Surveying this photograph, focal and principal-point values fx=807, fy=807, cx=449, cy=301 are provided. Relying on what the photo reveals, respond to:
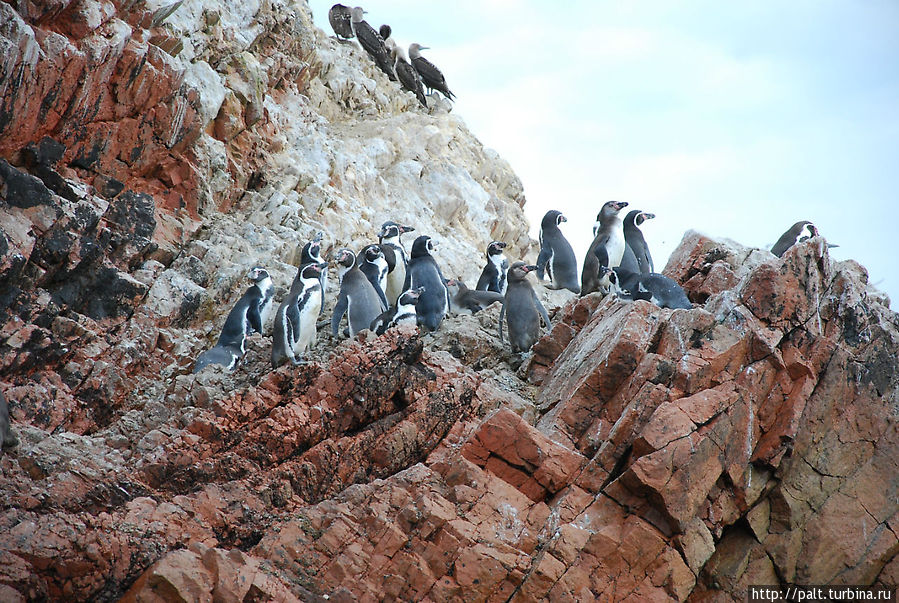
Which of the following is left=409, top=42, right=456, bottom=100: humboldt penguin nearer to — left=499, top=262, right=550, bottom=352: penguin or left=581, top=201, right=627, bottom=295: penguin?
left=581, top=201, right=627, bottom=295: penguin

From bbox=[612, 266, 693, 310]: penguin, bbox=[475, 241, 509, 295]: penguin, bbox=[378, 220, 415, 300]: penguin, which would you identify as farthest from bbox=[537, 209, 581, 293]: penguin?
bbox=[612, 266, 693, 310]: penguin

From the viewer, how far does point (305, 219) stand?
57.8 feet

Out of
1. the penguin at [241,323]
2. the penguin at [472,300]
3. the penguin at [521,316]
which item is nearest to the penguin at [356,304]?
the penguin at [241,323]

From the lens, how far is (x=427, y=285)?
1468cm

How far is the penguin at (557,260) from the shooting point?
17.8 meters

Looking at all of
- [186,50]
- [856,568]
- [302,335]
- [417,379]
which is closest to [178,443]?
[417,379]

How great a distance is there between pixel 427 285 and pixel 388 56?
13.7 meters

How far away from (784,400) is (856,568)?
1.90m

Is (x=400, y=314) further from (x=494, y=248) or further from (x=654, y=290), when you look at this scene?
(x=494, y=248)

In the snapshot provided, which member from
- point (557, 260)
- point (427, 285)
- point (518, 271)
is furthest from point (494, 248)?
point (518, 271)

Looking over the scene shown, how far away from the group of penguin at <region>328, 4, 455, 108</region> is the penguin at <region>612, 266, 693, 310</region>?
15.2 m

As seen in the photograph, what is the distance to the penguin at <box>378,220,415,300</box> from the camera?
54.6 feet

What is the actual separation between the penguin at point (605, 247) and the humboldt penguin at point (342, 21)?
13.5 metres

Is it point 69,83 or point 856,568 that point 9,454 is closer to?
point 69,83
